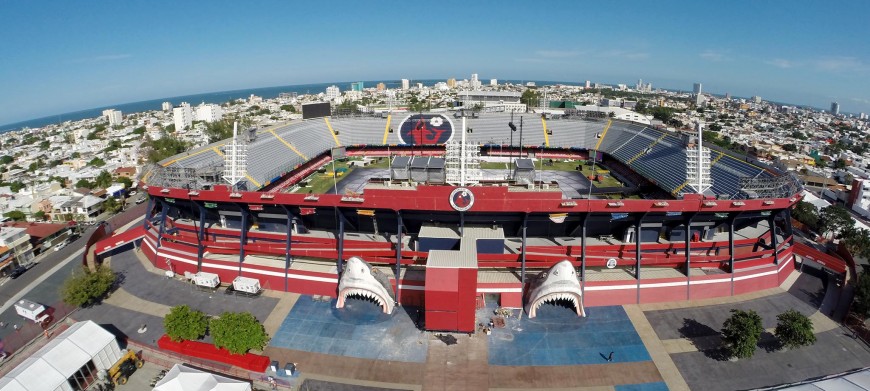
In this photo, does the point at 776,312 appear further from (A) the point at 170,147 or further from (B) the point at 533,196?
(A) the point at 170,147

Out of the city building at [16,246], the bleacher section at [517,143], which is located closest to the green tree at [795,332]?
the bleacher section at [517,143]

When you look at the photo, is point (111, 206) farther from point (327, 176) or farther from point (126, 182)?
point (327, 176)

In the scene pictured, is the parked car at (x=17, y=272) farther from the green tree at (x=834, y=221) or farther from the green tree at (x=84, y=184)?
the green tree at (x=834, y=221)

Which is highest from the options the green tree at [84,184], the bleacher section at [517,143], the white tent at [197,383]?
the bleacher section at [517,143]

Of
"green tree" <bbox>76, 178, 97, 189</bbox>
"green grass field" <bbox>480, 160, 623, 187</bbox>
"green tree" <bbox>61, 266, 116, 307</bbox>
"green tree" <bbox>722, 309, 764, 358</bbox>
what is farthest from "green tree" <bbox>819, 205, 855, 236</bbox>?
"green tree" <bbox>76, 178, 97, 189</bbox>

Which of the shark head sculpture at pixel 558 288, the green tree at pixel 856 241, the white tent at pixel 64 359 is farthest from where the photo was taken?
the green tree at pixel 856 241

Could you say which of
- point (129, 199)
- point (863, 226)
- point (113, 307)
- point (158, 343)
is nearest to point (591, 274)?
point (158, 343)
